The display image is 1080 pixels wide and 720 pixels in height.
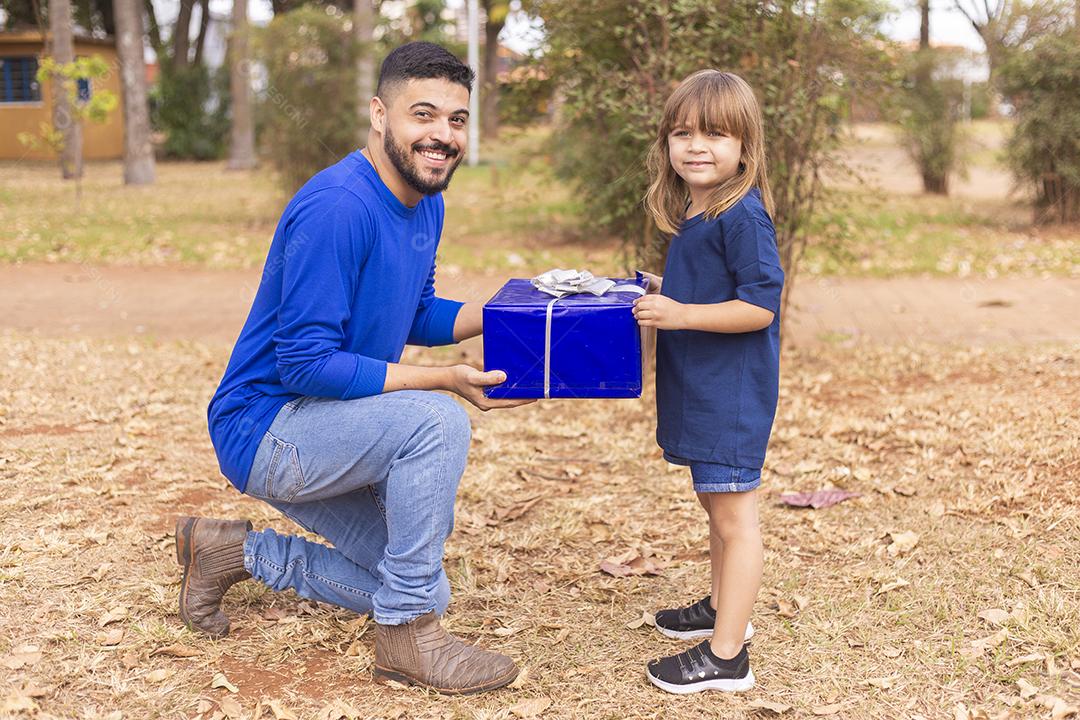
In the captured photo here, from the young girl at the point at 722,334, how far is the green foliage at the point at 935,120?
13.4 meters

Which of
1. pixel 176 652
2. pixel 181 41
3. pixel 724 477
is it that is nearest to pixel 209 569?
pixel 176 652

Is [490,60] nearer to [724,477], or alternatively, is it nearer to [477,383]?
[477,383]

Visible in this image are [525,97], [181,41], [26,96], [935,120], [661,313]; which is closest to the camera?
[661,313]

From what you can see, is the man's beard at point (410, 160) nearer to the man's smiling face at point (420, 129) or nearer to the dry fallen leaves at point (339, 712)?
the man's smiling face at point (420, 129)

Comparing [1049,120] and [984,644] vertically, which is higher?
[1049,120]

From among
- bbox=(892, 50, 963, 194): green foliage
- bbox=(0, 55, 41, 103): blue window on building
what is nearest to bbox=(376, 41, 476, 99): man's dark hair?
bbox=(892, 50, 963, 194): green foliage

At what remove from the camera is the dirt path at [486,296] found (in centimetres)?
787

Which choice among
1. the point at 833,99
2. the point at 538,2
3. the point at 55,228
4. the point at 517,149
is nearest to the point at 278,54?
the point at 55,228

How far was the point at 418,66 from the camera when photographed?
3027 mm

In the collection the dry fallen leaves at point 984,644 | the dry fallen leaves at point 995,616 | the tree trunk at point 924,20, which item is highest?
the tree trunk at point 924,20

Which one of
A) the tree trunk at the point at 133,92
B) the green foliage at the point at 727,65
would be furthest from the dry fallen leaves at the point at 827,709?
the tree trunk at the point at 133,92

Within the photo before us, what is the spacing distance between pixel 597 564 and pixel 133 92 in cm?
1649

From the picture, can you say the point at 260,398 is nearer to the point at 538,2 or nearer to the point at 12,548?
the point at 12,548

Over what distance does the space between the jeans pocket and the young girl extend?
1.02m
